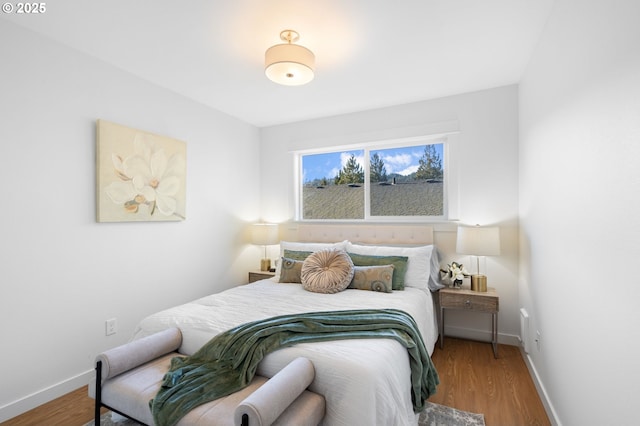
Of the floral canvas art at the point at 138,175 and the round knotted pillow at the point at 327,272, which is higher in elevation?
the floral canvas art at the point at 138,175

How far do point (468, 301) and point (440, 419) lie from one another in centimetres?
124

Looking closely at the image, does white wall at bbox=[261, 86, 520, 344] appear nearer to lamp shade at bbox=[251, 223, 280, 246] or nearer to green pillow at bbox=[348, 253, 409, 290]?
green pillow at bbox=[348, 253, 409, 290]

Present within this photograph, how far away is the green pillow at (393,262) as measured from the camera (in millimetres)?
2867

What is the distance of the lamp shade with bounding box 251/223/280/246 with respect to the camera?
157 inches

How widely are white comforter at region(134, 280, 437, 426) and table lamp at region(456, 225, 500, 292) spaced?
739 mm

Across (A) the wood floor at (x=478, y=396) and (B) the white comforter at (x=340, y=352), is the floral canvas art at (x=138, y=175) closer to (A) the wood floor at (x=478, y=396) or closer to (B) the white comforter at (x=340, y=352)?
Result: (B) the white comforter at (x=340, y=352)

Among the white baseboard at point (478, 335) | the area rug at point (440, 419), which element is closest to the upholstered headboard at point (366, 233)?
the white baseboard at point (478, 335)

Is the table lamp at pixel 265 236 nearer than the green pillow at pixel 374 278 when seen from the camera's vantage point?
No

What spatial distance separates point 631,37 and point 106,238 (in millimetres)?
3347

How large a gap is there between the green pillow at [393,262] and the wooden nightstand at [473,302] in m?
0.48

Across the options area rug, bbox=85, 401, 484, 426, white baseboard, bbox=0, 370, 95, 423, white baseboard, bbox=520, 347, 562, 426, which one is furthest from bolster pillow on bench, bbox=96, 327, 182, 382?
white baseboard, bbox=520, 347, 562, 426

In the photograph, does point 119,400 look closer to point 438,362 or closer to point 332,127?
point 438,362

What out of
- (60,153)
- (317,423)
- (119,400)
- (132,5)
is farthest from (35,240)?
(317,423)

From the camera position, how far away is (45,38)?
2.23 meters
